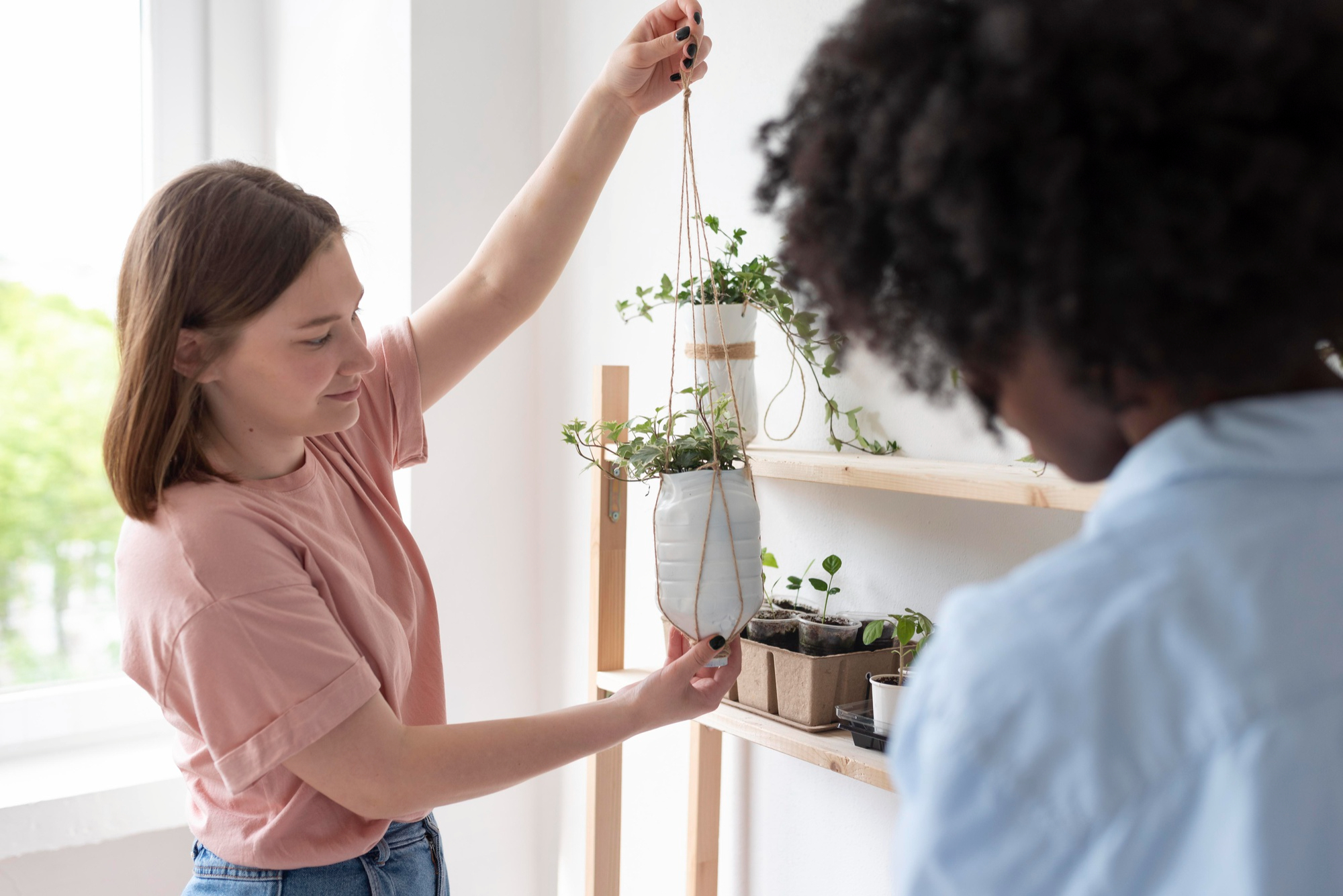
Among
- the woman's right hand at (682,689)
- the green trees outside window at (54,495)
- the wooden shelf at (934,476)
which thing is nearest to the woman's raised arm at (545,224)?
the wooden shelf at (934,476)

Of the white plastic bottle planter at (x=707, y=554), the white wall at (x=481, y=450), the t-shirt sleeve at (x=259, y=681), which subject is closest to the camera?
the t-shirt sleeve at (x=259, y=681)

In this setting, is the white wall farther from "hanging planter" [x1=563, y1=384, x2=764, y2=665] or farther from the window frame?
"hanging planter" [x1=563, y1=384, x2=764, y2=665]

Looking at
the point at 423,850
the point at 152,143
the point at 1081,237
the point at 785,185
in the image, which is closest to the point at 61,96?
the point at 152,143

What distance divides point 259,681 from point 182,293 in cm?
36

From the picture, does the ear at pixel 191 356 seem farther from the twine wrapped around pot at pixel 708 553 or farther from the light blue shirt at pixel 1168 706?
the light blue shirt at pixel 1168 706

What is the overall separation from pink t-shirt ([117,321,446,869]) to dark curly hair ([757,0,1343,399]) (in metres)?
0.67

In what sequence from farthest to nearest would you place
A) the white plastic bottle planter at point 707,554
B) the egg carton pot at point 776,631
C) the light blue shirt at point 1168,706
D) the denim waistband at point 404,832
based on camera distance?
the egg carton pot at point 776,631
the denim waistband at point 404,832
the white plastic bottle planter at point 707,554
the light blue shirt at point 1168,706

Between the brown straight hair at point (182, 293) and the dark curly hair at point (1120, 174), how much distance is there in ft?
2.19

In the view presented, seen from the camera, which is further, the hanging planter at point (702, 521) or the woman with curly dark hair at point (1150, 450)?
the hanging planter at point (702, 521)

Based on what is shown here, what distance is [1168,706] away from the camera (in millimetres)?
414

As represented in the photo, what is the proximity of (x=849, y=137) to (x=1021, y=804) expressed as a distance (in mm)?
316

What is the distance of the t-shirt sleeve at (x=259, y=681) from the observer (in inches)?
36.2

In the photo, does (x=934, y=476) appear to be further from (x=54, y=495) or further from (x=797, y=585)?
(x=54, y=495)

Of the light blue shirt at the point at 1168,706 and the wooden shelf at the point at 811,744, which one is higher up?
the light blue shirt at the point at 1168,706
